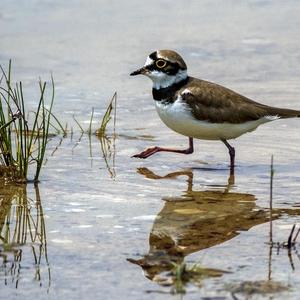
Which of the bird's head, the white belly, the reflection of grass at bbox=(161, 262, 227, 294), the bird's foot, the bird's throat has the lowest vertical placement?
the reflection of grass at bbox=(161, 262, 227, 294)

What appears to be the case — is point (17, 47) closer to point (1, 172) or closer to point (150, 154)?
point (150, 154)

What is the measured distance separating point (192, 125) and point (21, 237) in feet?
9.18

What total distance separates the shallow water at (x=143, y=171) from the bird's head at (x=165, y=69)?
0.69m

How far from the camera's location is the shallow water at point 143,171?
5789 mm

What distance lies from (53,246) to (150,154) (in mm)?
2762

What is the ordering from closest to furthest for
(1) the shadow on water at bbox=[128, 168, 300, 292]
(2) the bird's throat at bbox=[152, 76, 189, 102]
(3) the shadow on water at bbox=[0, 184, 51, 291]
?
(3) the shadow on water at bbox=[0, 184, 51, 291], (1) the shadow on water at bbox=[128, 168, 300, 292], (2) the bird's throat at bbox=[152, 76, 189, 102]

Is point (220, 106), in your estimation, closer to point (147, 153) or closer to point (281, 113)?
point (281, 113)

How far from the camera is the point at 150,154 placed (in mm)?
8898

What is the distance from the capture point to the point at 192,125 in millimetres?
8867

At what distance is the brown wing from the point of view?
8.92 metres

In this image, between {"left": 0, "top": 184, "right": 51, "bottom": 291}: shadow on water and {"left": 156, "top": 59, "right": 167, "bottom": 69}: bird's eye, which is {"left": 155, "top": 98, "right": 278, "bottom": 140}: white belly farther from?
{"left": 0, "top": 184, "right": 51, "bottom": 291}: shadow on water

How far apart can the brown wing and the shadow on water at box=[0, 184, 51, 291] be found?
188 centimetres

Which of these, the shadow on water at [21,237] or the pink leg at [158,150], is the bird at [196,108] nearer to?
the pink leg at [158,150]

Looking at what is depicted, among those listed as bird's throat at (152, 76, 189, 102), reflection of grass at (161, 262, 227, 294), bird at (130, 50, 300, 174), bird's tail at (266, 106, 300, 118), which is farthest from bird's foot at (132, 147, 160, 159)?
reflection of grass at (161, 262, 227, 294)
